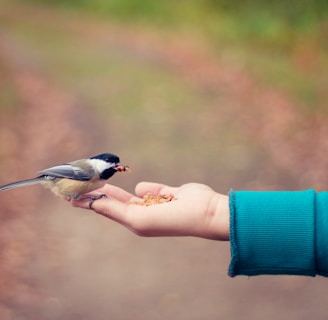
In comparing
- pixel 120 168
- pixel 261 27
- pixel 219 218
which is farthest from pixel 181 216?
pixel 261 27

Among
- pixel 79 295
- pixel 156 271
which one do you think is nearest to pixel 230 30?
pixel 156 271

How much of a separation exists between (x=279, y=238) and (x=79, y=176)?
0.36 m

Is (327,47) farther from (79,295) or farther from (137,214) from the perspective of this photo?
(137,214)

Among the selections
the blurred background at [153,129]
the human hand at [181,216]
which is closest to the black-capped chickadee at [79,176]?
the human hand at [181,216]

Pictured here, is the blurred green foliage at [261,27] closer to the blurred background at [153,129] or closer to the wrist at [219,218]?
the blurred background at [153,129]

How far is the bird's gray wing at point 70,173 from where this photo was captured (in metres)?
1.01

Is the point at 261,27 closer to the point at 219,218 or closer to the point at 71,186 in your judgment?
the point at 71,186

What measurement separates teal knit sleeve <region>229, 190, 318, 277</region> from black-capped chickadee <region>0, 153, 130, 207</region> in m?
0.25

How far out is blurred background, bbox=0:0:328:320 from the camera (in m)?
2.10

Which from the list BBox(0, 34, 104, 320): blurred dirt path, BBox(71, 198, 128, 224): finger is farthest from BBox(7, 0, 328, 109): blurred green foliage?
BBox(71, 198, 128, 224): finger

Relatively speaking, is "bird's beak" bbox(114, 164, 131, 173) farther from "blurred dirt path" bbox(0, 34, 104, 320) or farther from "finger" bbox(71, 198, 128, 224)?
"blurred dirt path" bbox(0, 34, 104, 320)

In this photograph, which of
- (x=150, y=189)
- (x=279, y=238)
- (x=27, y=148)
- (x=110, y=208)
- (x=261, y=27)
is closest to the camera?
(x=279, y=238)

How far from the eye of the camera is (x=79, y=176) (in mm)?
1019

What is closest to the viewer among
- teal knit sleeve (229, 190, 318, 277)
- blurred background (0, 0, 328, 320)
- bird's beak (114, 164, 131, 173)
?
teal knit sleeve (229, 190, 318, 277)
